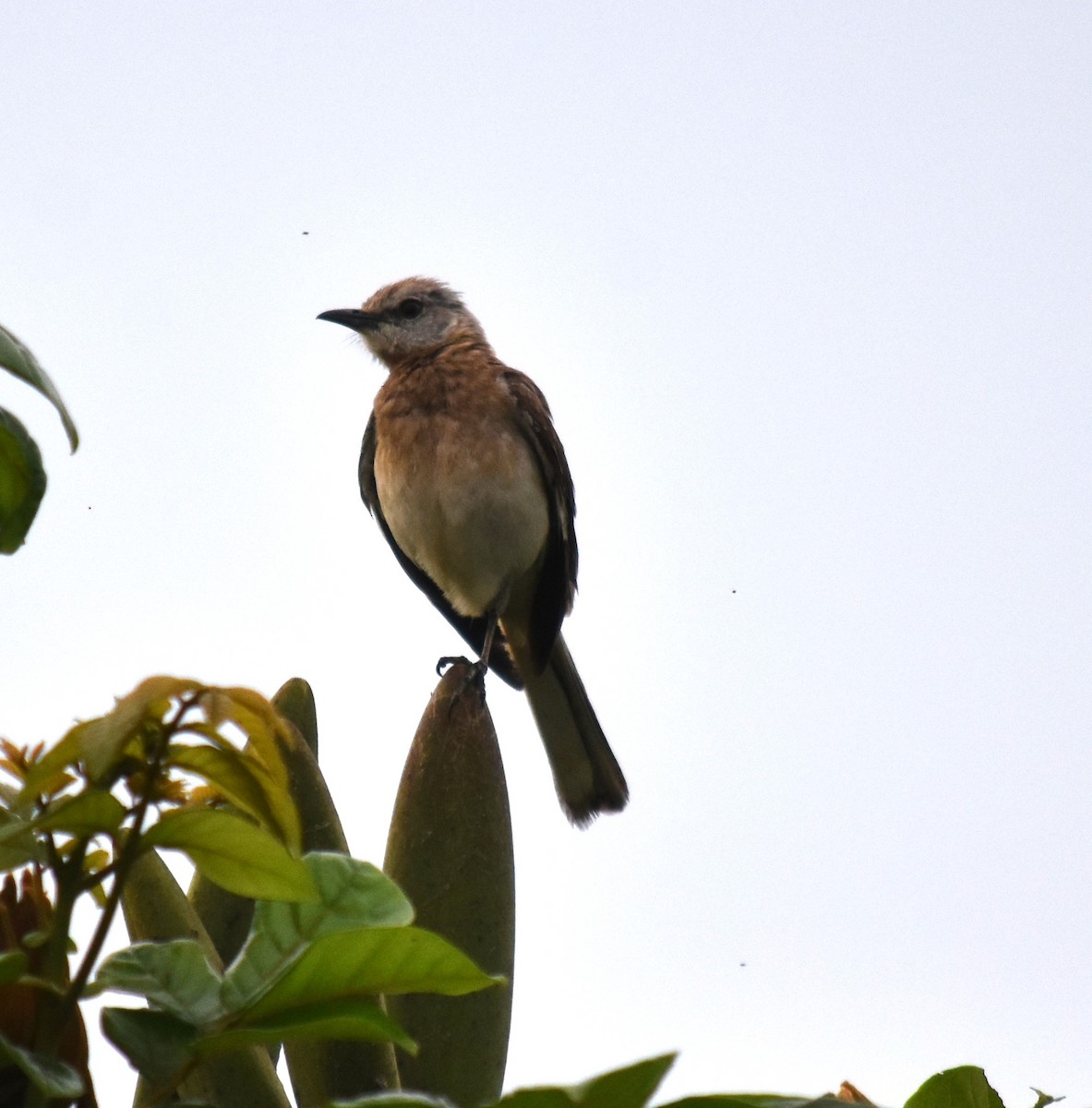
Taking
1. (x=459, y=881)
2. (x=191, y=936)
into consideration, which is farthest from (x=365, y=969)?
(x=459, y=881)

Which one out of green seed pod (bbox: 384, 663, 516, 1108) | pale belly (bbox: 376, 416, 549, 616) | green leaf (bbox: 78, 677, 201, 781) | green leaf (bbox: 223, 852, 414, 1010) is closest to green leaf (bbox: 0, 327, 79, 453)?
green leaf (bbox: 78, 677, 201, 781)

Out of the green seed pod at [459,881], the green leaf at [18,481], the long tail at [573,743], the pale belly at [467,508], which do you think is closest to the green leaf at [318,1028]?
the green leaf at [18,481]

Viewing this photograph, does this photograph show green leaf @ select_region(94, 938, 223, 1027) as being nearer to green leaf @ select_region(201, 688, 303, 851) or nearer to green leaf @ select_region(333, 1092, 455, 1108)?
green leaf @ select_region(201, 688, 303, 851)

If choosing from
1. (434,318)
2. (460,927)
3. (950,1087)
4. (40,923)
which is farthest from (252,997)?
(434,318)

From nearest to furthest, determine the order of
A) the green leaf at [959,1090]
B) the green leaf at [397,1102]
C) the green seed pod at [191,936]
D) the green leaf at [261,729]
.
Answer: the green leaf at [397,1102] → the green leaf at [261,729] → the green leaf at [959,1090] → the green seed pod at [191,936]

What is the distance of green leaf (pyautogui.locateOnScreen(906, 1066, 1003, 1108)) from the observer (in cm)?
128

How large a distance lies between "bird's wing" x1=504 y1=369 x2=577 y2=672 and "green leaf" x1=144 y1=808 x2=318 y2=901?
18.2ft

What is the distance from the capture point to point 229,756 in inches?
41.4

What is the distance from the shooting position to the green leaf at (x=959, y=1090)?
128 cm

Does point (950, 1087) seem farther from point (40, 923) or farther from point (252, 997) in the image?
Answer: point (40, 923)

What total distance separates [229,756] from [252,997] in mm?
168

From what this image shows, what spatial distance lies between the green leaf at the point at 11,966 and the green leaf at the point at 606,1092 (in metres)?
0.33

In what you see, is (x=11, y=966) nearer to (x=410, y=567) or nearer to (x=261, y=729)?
(x=261, y=729)

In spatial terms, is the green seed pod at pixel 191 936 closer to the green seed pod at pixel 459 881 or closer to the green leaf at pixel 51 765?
the green seed pod at pixel 459 881
